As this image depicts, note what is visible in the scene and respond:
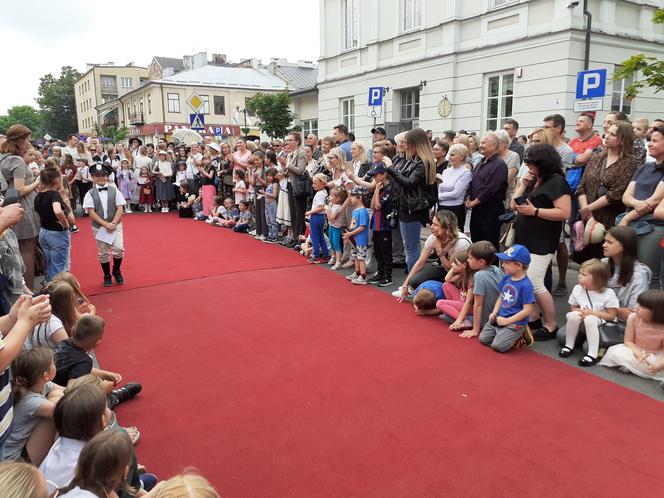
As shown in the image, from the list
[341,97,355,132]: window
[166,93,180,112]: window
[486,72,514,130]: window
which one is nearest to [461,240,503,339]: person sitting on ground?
[486,72,514,130]: window

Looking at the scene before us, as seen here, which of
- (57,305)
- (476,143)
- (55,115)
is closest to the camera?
(57,305)

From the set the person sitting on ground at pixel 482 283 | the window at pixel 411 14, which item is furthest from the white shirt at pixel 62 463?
the window at pixel 411 14

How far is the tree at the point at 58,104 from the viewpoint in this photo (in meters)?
90.3

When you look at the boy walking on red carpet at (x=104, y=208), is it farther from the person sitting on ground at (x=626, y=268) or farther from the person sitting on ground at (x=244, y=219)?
the person sitting on ground at (x=626, y=268)

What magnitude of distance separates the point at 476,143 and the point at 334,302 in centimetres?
429

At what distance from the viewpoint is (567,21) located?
41.5ft

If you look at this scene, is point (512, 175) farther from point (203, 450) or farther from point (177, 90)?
point (177, 90)

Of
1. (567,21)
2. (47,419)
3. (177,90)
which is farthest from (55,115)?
(47,419)

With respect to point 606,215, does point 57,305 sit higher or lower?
lower

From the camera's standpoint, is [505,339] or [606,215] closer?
[505,339]

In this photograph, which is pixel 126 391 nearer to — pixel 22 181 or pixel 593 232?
pixel 22 181

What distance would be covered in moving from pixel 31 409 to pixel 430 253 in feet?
15.1

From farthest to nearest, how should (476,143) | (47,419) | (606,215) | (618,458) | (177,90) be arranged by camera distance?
(177,90) → (476,143) → (606,215) → (618,458) → (47,419)

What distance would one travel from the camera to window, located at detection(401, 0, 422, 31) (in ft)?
56.9
